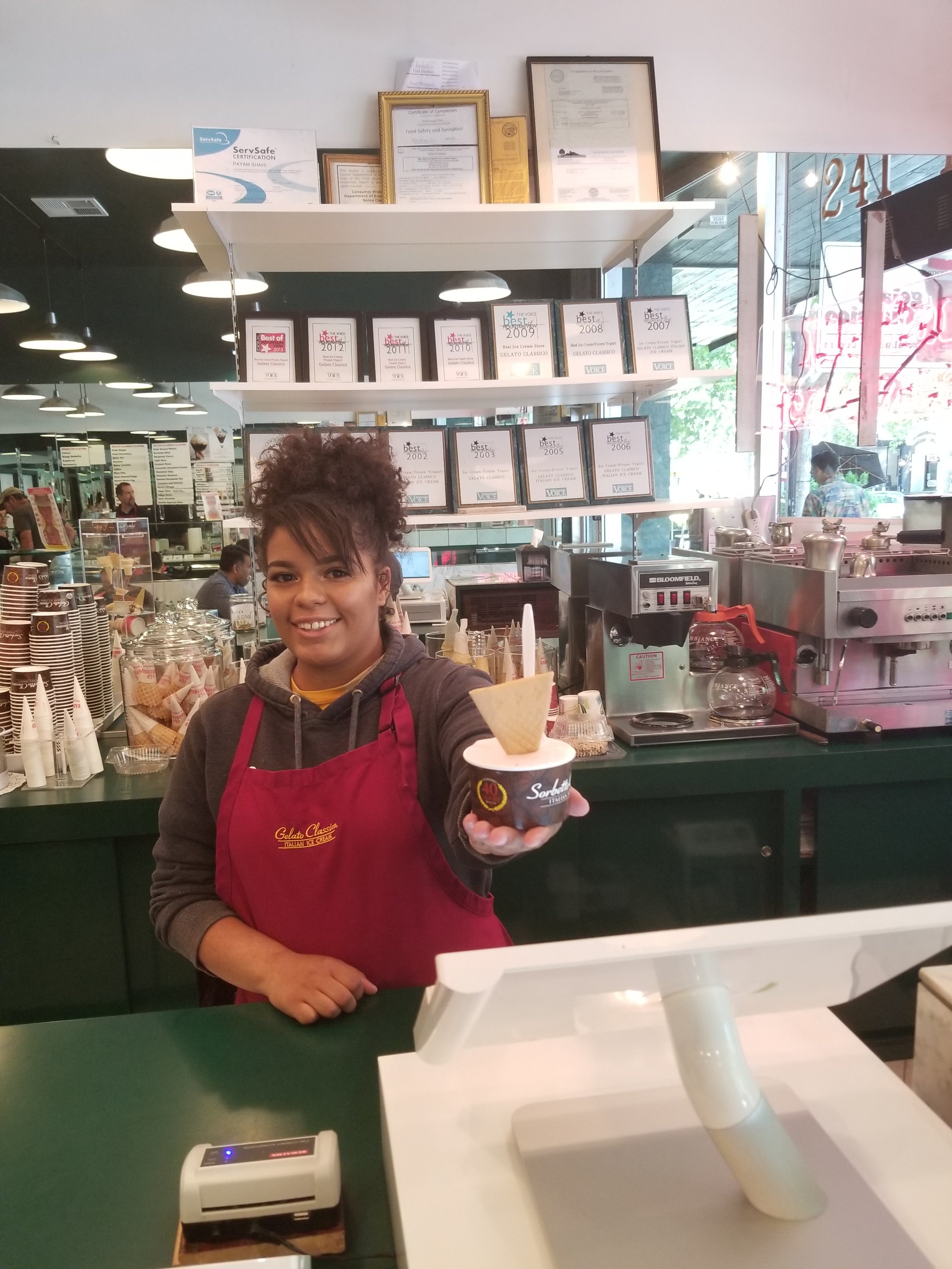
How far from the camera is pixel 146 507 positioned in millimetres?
5293

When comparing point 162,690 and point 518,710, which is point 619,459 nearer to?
point 162,690

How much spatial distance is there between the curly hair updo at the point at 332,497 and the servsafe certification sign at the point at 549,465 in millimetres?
1352

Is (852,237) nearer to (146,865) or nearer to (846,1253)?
(146,865)

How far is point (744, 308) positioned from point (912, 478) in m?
2.47

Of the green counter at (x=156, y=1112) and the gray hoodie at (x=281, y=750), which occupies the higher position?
the gray hoodie at (x=281, y=750)

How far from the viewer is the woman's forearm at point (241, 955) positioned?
135cm

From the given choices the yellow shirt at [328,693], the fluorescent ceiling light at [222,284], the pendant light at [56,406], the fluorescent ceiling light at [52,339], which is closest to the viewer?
the yellow shirt at [328,693]

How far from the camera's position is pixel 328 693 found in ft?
5.23

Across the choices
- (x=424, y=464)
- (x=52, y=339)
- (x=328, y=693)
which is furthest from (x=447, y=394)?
(x=52, y=339)

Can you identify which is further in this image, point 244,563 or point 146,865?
point 244,563

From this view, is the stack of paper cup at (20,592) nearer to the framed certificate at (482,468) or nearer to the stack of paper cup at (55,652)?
the stack of paper cup at (55,652)

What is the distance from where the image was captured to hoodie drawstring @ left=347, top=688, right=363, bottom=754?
154cm

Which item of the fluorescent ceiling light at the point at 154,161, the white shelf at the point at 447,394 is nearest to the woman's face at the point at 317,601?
the white shelf at the point at 447,394

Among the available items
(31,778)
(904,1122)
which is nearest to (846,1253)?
(904,1122)
